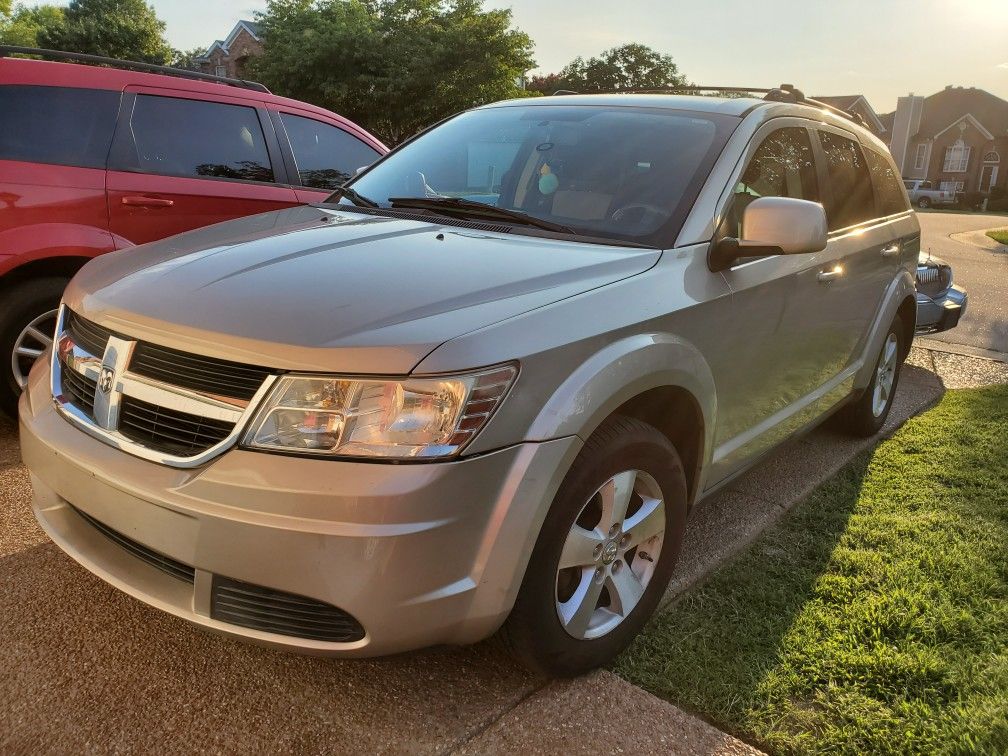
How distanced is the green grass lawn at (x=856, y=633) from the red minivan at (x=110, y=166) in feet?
10.7

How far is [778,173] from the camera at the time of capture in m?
3.37

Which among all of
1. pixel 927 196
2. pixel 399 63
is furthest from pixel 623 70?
pixel 399 63

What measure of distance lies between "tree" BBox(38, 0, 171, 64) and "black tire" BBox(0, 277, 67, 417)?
40.3 meters

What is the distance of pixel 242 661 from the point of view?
8.09 feet

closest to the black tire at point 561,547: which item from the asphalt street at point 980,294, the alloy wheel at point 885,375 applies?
the alloy wheel at point 885,375

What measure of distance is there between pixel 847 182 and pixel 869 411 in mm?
1329

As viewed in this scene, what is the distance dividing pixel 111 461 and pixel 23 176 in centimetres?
253

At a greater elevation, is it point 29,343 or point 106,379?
point 106,379

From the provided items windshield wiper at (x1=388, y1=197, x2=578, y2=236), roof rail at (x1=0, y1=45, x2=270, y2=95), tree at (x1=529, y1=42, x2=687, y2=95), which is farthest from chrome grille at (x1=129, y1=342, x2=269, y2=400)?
tree at (x1=529, y1=42, x2=687, y2=95)

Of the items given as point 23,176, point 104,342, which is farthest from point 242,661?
point 23,176

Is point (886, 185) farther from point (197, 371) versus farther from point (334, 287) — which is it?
point (197, 371)

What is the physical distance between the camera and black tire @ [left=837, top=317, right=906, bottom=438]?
15.0 feet

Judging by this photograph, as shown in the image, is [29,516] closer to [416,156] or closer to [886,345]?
[416,156]

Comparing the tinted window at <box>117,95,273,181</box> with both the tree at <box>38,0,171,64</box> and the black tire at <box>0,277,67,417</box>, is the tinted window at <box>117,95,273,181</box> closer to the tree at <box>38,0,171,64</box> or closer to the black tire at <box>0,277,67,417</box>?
the black tire at <box>0,277,67,417</box>
